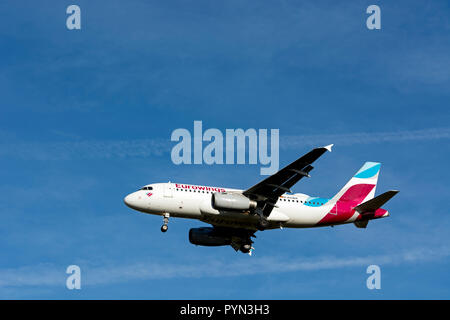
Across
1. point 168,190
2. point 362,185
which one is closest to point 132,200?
point 168,190

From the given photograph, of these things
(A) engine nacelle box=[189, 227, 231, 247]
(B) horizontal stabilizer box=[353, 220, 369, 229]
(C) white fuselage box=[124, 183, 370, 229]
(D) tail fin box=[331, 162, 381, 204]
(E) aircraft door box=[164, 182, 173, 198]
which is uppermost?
(D) tail fin box=[331, 162, 381, 204]

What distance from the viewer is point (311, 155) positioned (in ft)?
202

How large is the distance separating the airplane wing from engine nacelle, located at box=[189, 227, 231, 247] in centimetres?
858

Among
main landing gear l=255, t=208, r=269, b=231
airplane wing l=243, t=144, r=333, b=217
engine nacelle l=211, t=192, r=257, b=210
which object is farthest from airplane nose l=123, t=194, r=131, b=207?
main landing gear l=255, t=208, r=269, b=231

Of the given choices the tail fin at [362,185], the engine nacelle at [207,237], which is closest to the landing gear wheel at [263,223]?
the engine nacelle at [207,237]

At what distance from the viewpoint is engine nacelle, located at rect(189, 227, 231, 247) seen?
75.2 metres

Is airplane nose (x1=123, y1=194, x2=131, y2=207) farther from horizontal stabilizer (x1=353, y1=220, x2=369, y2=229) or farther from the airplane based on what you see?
horizontal stabilizer (x1=353, y1=220, x2=369, y2=229)

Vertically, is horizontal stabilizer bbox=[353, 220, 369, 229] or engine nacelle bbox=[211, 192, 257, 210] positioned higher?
engine nacelle bbox=[211, 192, 257, 210]

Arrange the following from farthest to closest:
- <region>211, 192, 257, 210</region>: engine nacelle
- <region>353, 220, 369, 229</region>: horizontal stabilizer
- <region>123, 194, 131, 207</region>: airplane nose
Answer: <region>353, 220, 369, 229</region>: horizontal stabilizer < <region>123, 194, 131, 207</region>: airplane nose < <region>211, 192, 257, 210</region>: engine nacelle
